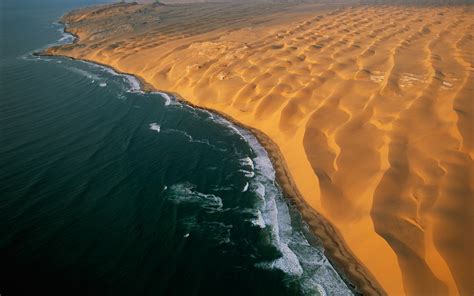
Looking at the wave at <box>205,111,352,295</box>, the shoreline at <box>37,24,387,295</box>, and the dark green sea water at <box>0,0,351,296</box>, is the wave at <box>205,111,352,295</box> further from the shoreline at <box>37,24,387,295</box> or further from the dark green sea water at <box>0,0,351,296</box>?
the shoreline at <box>37,24,387,295</box>

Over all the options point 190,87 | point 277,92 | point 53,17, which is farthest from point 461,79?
point 53,17

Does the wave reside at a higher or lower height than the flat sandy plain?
lower

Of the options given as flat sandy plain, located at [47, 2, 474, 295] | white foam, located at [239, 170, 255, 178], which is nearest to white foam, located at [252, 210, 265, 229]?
flat sandy plain, located at [47, 2, 474, 295]

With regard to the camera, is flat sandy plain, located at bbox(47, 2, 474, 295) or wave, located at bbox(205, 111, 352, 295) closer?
wave, located at bbox(205, 111, 352, 295)

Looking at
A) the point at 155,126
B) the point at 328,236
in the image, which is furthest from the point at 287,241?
the point at 155,126

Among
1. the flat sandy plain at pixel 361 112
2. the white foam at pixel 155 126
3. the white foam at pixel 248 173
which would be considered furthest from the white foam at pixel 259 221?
the white foam at pixel 155 126

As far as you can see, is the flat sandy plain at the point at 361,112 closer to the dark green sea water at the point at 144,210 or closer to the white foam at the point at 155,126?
the dark green sea water at the point at 144,210

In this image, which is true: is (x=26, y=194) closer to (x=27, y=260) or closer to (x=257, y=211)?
(x=27, y=260)
